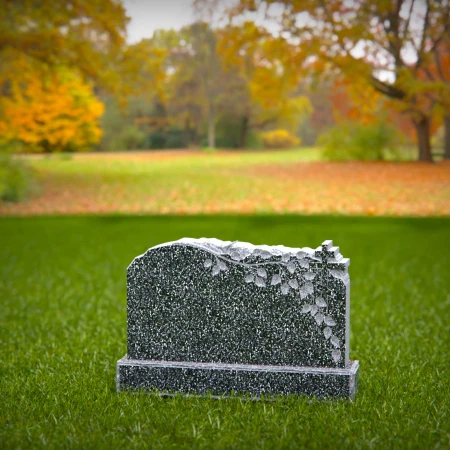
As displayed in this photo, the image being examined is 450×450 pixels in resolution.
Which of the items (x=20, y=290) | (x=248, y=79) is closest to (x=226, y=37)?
(x=248, y=79)

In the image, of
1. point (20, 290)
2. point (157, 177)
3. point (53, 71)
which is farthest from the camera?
point (157, 177)

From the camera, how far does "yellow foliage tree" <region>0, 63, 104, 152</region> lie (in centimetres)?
2579

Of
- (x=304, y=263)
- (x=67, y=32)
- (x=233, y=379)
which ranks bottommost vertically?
(x=233, y=379)

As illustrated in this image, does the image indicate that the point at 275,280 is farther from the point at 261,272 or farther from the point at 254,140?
the point at 254,140

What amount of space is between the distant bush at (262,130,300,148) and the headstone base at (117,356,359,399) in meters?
34.1

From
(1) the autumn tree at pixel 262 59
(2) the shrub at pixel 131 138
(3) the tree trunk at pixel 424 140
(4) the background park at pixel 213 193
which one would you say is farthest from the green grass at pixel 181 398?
(2) the shrub at pixel 131 138

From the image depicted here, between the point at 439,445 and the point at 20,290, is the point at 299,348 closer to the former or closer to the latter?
the point at 439,445

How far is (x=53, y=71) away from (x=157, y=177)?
494cm

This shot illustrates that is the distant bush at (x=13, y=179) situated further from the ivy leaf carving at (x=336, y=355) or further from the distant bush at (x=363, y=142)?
the ivy leaf carving at (x=336, y=355)

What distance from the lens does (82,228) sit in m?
14.7

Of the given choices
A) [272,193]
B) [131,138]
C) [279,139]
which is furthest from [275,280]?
[279,139]

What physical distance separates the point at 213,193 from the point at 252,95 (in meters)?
5.35

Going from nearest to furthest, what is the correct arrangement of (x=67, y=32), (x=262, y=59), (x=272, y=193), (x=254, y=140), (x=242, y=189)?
(x=272, y=193) → (x=67, y=32) → (x=242, y=189) → (x=262, y=59) → (x=254, y=140)

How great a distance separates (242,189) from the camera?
21016mm
